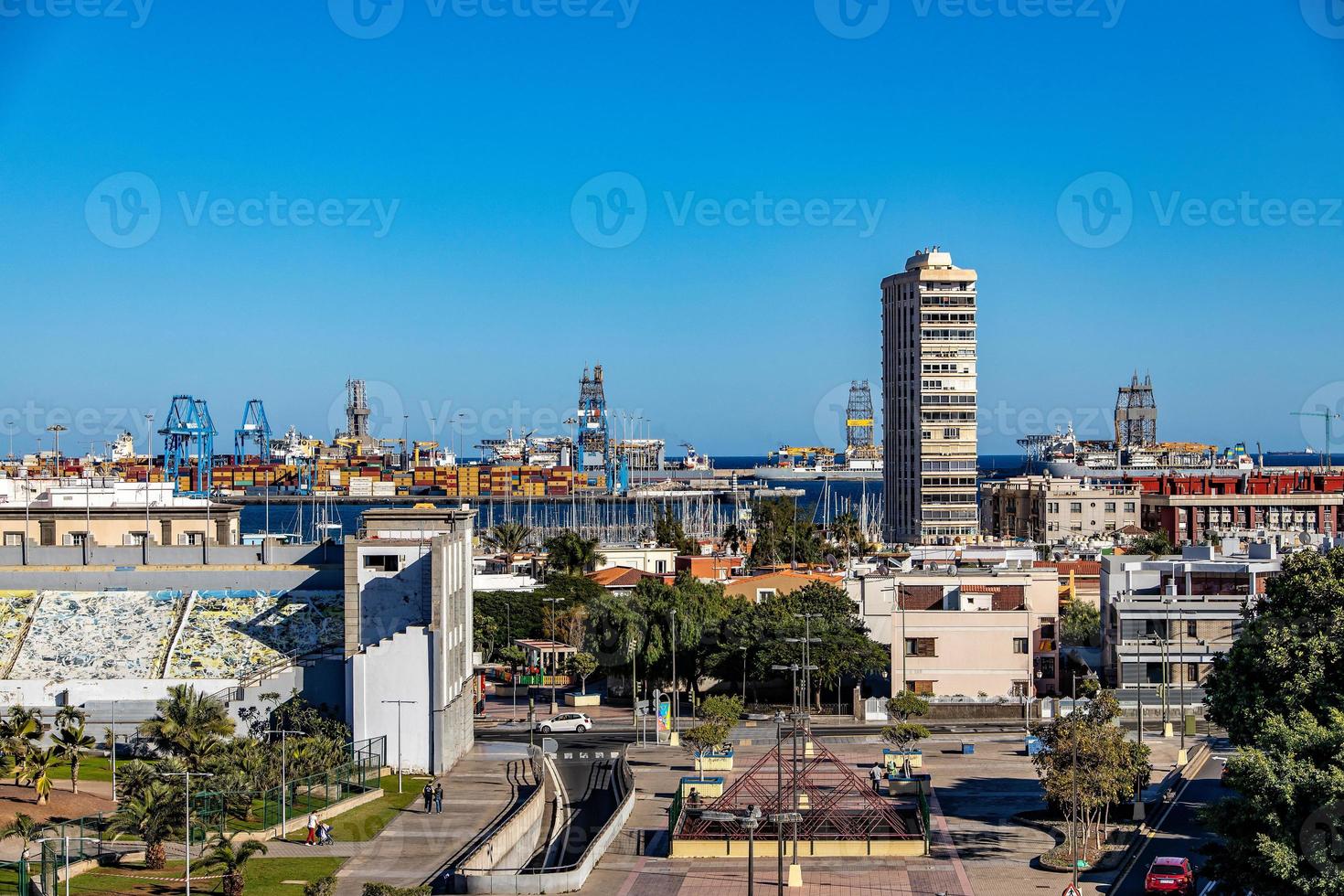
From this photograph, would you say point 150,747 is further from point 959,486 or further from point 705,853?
point 959,486

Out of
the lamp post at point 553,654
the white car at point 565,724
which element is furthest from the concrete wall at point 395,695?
the lamp post at point 553,654

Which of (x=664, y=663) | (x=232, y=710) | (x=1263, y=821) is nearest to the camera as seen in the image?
(x=1263, y=821)

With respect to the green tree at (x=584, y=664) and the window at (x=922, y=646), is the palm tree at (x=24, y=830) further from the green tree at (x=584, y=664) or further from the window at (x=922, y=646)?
the window at (x=922, y=646)

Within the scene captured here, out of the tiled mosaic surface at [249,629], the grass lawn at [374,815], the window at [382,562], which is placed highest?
the window at [382,562]

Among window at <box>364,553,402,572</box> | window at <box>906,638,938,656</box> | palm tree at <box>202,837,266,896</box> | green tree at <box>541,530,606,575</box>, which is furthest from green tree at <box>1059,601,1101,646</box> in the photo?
palm tree at <box>202,837,266,896</box>

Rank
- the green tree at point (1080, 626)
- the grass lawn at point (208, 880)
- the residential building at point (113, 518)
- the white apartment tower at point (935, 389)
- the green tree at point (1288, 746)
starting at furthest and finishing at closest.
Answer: the white apartment tower at point (935, 389) → the residential building at point (113, 518) → the green tree at point (1080, 626) → the grass lawn at point (208, 880) → the green tree at point (1288, 746)

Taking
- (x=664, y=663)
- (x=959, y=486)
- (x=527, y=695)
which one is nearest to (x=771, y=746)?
(x=664, y=663)
